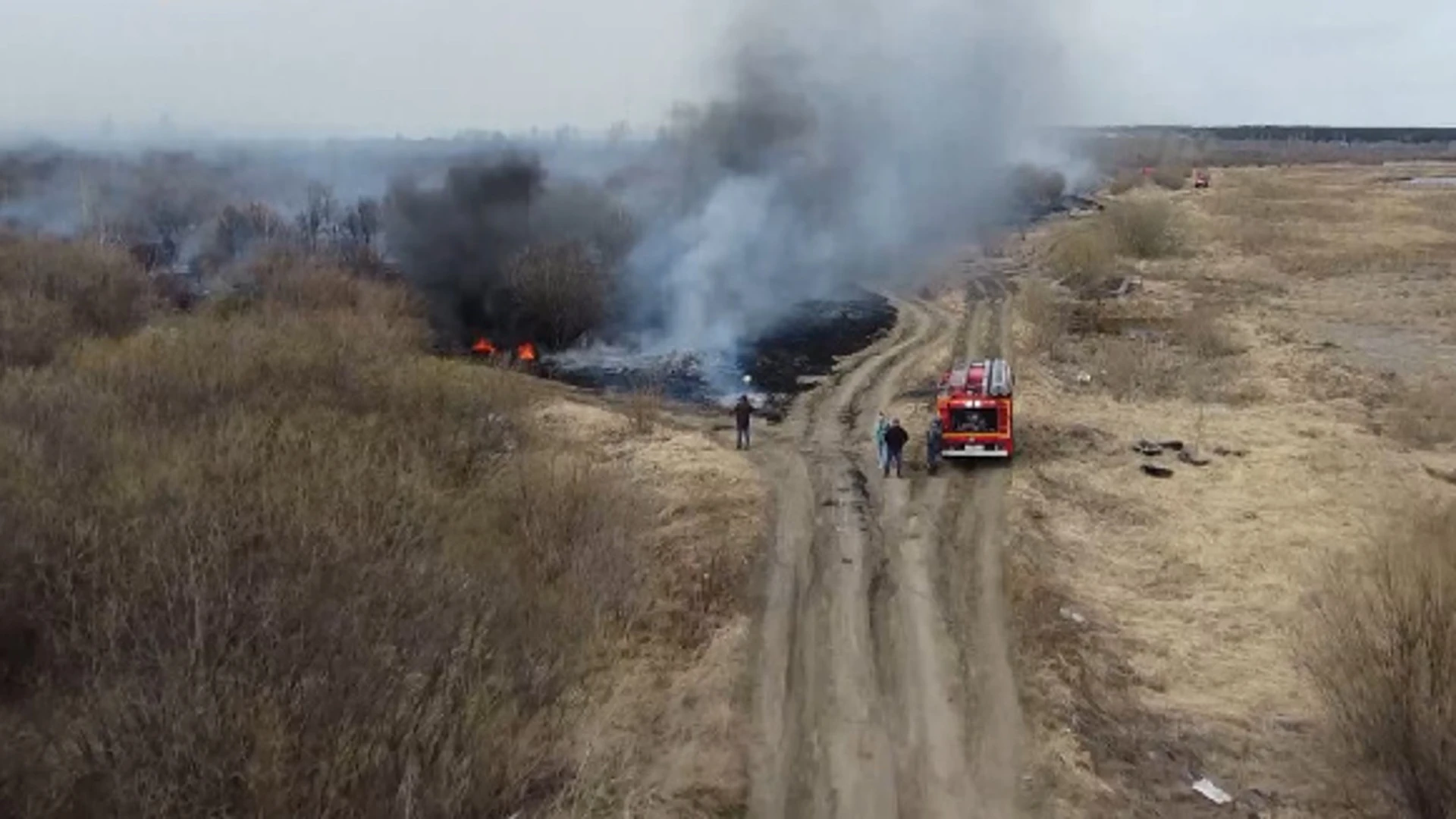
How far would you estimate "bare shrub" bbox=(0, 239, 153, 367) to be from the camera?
123 feet

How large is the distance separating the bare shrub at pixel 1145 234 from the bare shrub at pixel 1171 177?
200 ft

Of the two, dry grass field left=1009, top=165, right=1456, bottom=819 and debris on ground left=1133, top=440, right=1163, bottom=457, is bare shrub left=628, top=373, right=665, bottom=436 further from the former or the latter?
debris on ground left=1133, top=440, right=1163, bottom=457

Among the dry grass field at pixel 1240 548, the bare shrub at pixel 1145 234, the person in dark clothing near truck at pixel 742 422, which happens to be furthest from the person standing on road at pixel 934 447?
the bare shrub at pixel 1145 234

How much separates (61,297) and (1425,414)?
2014 inches

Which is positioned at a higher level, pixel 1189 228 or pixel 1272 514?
pixel 1189 228

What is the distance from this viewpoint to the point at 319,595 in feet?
53.7

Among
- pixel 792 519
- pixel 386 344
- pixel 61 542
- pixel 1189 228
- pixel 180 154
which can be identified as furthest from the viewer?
pixel 180 154

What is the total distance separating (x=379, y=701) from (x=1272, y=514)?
1120 inches

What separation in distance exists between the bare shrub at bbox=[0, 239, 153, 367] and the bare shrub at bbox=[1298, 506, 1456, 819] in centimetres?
3525

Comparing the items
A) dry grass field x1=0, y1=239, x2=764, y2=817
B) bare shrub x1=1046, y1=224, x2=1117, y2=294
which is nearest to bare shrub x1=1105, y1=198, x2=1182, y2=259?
bare shrub x1=1046, y1=224, x2=1117, y2=294

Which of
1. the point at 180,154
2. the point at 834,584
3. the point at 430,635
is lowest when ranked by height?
the point at 834,584

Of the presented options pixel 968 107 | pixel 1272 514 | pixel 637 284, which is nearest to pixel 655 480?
pixel 1272 514

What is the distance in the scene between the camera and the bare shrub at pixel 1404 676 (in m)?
16.5

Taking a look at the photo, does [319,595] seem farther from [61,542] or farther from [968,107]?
[968,107]
